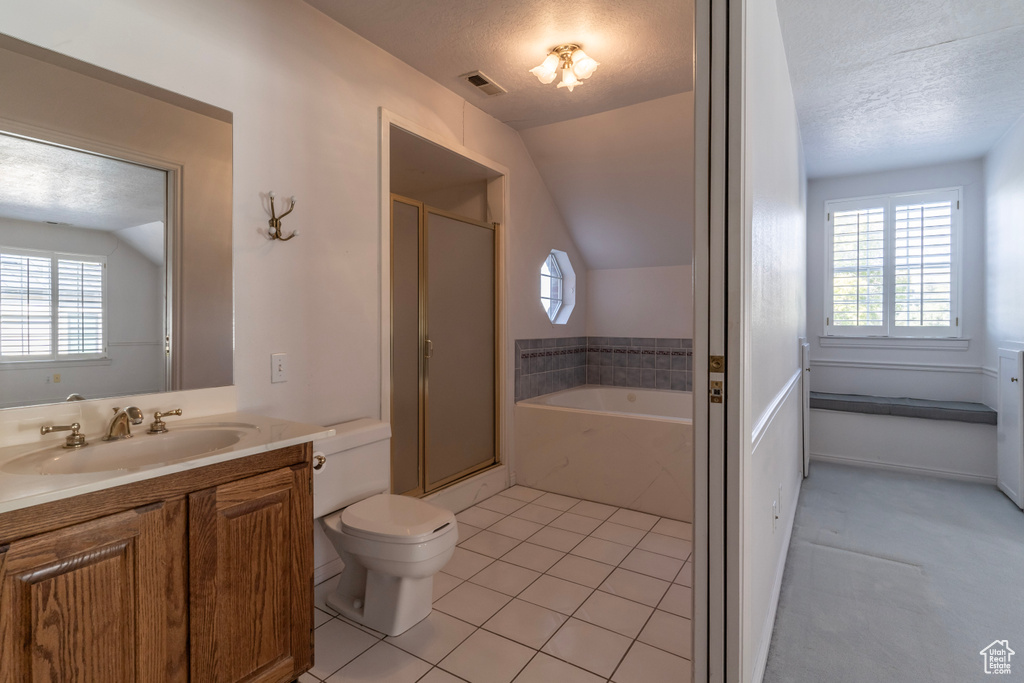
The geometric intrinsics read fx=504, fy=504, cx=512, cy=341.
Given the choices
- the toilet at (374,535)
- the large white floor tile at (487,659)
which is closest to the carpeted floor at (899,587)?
the large white floor tile at (487,659)

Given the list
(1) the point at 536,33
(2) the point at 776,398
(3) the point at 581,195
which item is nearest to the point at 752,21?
(1) the point at 536,33

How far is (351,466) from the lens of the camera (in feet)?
6.93

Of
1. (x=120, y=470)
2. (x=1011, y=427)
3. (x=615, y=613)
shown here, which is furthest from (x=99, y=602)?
(x=1011, y=427)

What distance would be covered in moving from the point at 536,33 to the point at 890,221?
3.64 m

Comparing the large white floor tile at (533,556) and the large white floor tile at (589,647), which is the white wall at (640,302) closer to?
the large white floor tile at (533,556)

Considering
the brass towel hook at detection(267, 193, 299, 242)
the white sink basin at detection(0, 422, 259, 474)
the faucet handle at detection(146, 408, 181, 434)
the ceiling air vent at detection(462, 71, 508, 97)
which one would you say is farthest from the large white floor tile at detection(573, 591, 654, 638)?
the ceiling air vent at detection(462, 71, 508, 97)

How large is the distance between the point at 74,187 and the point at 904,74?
3.67 m

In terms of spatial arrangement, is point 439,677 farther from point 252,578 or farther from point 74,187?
point 74,187

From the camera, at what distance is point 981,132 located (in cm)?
342

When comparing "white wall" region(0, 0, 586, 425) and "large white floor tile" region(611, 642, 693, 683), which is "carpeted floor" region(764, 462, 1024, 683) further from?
"white wall" region(0, 0, 586, 425)

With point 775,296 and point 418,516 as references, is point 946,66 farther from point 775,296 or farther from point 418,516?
point 418,516

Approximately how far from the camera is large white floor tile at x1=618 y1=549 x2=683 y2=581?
2.32 meters

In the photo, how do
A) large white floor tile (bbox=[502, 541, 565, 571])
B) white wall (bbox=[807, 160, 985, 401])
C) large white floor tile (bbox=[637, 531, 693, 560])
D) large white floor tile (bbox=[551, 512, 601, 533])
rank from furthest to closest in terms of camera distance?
white wall (bbox=[807, 160, 985, 401]) < large white floor tile (bbox=[551, 512, 601, 533]) < large white floor tile (bbox=[637, 531, 693, 560]) < large white floor tile (bbox=[502, 541, 565, 571])

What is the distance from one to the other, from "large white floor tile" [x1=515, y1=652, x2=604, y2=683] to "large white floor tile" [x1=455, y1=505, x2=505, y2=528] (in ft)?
3.91
